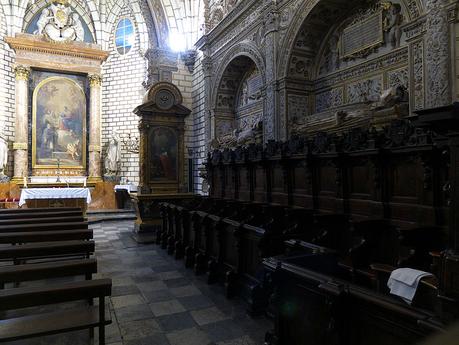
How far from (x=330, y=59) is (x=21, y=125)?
12412 mm

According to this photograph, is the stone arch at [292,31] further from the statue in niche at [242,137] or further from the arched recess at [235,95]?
the arched recess at [235,95]

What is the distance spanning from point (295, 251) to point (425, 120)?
5.20ft

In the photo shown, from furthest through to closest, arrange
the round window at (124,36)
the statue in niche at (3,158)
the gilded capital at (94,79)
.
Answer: the round window at (124,36)
the gilded capital at (94,79)
the statue in niche at (3,158)

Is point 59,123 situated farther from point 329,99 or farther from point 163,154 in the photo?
point 329,99

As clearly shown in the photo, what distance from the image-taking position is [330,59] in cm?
731

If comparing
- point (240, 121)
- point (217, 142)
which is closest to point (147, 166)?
point (217, 142)

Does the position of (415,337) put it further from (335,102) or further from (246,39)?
(246,39)

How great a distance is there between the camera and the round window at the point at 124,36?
16.1m

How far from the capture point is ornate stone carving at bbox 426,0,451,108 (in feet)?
13.6

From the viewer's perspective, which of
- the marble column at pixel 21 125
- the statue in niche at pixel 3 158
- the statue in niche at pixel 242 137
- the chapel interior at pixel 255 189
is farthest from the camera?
the marble column at pixel 21 125

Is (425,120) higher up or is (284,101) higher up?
(284,101)

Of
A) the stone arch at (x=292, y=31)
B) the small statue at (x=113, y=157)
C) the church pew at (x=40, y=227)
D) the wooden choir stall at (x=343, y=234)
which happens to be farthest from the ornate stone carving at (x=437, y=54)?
the small statue at (x=113, y=157)

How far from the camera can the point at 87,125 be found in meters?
14.6

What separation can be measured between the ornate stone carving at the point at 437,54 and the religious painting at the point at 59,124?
13.6 metres
